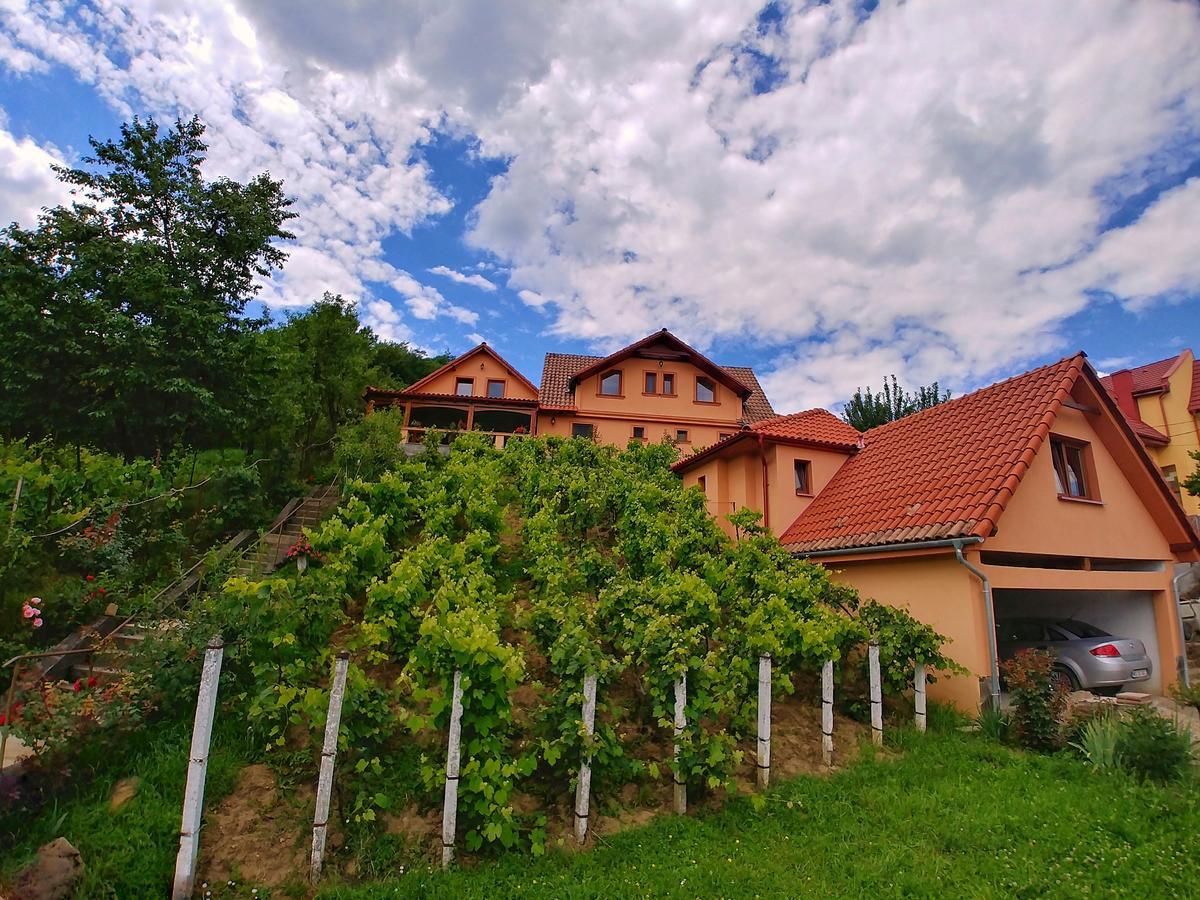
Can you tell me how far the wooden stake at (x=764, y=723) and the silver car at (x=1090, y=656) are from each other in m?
5.99

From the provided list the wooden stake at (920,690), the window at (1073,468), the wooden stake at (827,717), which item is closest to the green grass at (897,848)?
the wooden stake at (827,717)

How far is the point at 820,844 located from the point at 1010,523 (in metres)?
6.71

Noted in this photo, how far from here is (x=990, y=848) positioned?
15.2ft

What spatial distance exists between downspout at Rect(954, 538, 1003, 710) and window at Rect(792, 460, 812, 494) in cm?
521

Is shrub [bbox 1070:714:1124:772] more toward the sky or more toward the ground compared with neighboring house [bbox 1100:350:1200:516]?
more toward the ground

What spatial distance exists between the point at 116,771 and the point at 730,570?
676cm

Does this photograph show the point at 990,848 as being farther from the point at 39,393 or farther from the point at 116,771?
the point at 39,393

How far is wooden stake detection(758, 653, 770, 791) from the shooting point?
18.0ft

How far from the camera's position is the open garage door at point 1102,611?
34.9 feet

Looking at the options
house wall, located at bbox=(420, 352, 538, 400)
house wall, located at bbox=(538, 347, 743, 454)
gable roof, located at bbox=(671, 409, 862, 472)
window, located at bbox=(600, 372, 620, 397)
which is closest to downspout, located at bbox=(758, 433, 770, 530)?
gable roof, located at bbox=(671, 409, 862, 472)

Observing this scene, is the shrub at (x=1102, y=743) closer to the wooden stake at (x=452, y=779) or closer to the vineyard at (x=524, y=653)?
the vineyard at (x=524, y=653)

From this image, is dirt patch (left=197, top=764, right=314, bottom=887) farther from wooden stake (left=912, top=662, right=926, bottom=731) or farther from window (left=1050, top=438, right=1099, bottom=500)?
window (left=1050, top=438, right=1099, bottom=500)

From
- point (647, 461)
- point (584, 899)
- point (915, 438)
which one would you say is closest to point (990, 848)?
point (584, 899)

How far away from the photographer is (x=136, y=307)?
39.6ft
